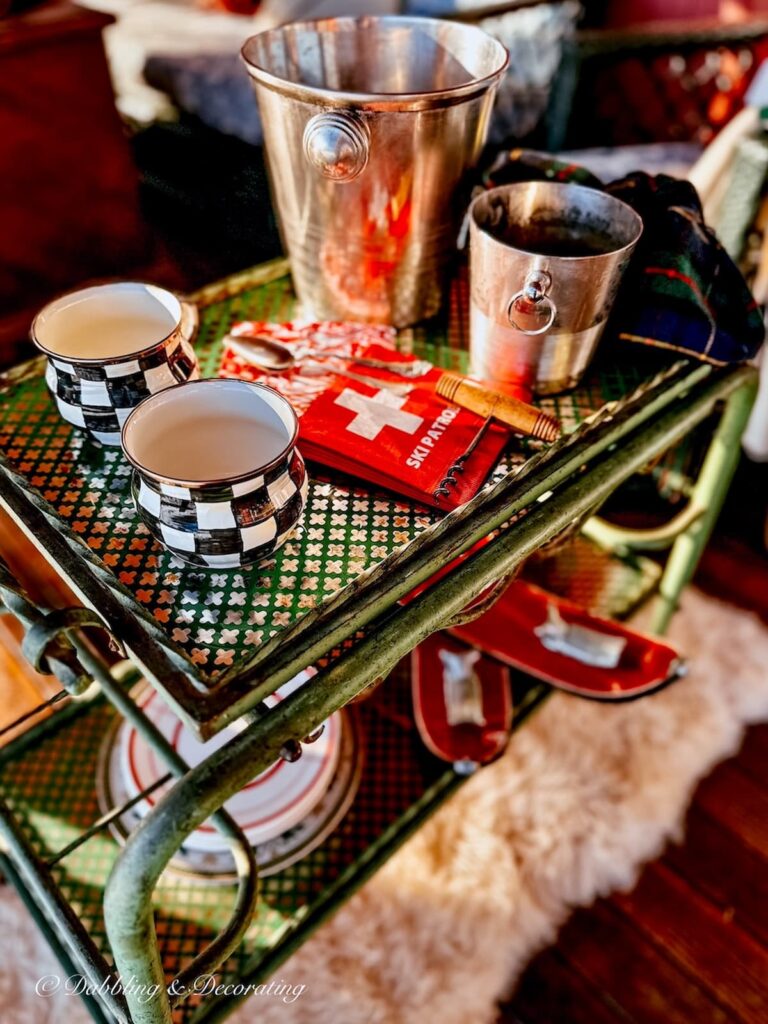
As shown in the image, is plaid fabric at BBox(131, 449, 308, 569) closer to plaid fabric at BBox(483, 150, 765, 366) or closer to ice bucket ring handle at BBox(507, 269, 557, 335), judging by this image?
ice bucket ring handle at BBox(507, 269, 557, 335)

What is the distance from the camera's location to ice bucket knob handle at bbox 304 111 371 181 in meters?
0.53

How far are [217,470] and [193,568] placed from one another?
8 cm

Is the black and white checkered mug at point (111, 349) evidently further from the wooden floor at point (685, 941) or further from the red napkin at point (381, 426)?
the wooden floor at point (685, 941)

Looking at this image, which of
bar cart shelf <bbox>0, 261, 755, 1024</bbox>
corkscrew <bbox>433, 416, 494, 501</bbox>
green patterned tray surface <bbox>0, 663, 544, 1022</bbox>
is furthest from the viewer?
green patterned tray surface <bbox>0, 663, 544, 1022</bbox>

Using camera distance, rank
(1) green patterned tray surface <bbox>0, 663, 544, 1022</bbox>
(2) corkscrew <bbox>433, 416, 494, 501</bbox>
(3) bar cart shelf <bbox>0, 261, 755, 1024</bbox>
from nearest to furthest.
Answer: (3) bar cart shelf <bbox>0, 261, 755, 1024</bbox>
(2) corkscrew <bbox>433, 416, 494, 501</bbox>
(1) green patterned tray surface <bbox>0, 663, 544, 1022</bbox>

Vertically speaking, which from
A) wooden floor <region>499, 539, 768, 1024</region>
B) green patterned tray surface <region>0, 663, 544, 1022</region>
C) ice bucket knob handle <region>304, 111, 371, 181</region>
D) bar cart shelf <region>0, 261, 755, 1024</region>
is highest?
ice bucket knob handle <region>304, 111, 371, 181</region>

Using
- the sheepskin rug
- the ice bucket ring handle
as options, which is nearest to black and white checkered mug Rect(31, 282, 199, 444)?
the ice bucket ring handle

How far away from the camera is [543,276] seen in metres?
0.52

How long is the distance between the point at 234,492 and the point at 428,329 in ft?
1.11

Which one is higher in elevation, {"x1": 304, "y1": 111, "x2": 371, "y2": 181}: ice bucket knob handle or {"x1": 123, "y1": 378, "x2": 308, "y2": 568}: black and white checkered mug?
{"x1": 304, "y1": 111, "x2": 371, "y2": 181}: ice bucket knob handle

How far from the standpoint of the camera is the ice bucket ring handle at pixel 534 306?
1.73 feet

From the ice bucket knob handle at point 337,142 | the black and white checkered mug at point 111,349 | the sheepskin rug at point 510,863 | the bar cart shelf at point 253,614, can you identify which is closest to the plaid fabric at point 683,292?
the bar cart shelf at point 253,614

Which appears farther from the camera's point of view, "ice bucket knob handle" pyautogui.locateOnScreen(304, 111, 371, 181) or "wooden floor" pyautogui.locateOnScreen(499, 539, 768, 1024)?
"wooden floor" pyautogui.locateOnScreen(499, 539, 768, 1024)

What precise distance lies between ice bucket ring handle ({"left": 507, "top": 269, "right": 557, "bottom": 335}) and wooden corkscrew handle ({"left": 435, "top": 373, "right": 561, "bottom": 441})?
0.17 feet
